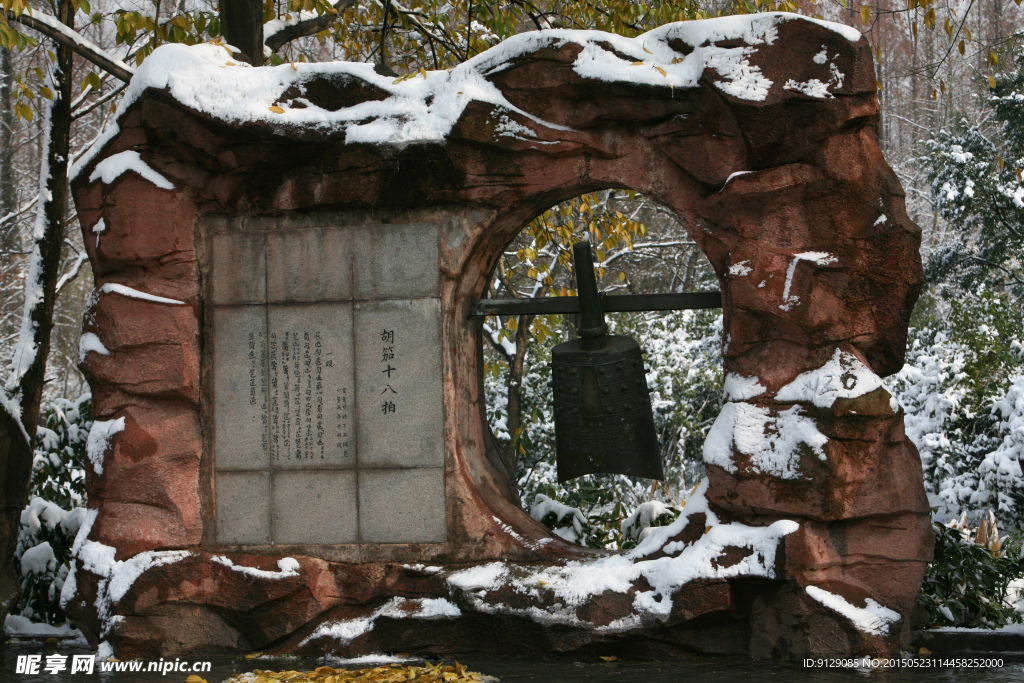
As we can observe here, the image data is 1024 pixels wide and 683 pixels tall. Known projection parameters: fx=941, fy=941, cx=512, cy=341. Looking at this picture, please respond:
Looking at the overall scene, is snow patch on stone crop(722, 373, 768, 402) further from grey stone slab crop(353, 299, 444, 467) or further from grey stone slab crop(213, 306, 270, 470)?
grey stone slab crop(213, 306, 270, 470)

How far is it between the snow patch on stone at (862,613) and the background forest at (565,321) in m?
1.07

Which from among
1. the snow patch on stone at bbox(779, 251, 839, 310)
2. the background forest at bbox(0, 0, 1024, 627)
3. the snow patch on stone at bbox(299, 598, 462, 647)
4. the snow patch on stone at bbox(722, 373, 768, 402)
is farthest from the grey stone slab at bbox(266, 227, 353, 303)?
the snow patch on stone at bbox(779, 251, 839, 310)

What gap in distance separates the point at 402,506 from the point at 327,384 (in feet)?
2.13

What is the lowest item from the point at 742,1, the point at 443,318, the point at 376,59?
the point at 443,318

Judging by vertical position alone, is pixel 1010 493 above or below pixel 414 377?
below

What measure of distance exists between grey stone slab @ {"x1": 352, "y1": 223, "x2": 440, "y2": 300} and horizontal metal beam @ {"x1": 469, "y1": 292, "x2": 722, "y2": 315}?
27 centimetres

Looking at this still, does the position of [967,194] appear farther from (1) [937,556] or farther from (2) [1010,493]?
(1) [937,556]

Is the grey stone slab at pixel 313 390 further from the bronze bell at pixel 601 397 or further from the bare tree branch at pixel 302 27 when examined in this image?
the bare tree branch at pixel 302 27

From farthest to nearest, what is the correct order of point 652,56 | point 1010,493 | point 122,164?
point 1010,493 < point 122,164 < point 652,56

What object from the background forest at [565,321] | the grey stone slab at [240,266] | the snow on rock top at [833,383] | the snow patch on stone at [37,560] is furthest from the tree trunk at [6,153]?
the snow on rock top at [833,383]

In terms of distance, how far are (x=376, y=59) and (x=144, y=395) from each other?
18.7 ft

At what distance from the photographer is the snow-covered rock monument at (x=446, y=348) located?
3.71 m

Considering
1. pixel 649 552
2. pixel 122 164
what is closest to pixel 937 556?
pixel 649 552

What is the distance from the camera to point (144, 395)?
13.9 feet
